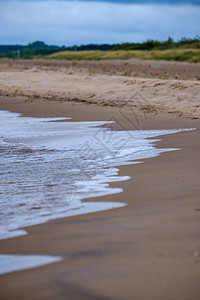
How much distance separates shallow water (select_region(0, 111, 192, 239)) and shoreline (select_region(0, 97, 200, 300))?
196mm

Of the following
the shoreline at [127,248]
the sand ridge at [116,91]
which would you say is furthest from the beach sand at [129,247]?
the sand ridge at [116,91]

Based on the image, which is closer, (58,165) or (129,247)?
(129,247)

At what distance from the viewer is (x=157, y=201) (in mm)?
3396

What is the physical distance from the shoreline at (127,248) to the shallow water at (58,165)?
196 mm

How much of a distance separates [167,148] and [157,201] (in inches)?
91.3

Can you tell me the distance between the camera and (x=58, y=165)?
502 cm

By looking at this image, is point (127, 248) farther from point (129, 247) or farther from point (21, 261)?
point (21, 261)

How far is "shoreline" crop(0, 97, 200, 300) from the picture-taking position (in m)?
2.19

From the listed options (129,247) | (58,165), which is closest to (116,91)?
(58,165)

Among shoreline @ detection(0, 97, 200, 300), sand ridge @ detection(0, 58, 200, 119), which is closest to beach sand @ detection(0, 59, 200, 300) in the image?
shoreline @ detection(0, 97, 200, 300)

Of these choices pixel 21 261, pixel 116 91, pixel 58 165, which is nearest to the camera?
pixel 21 261

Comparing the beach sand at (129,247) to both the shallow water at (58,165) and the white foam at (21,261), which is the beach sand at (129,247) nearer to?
the white foam at (21,261)

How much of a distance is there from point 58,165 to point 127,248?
2502 millimetres

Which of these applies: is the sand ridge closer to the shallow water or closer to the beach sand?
the shallow water
